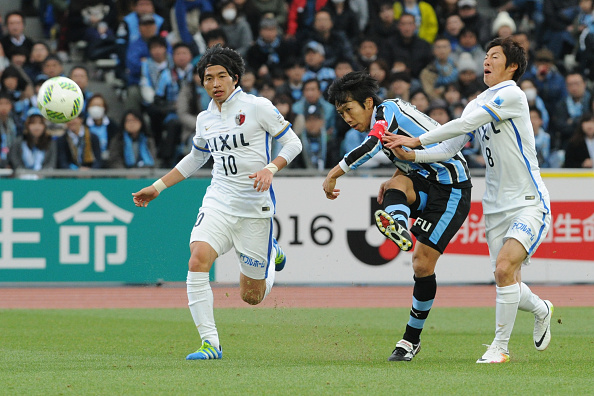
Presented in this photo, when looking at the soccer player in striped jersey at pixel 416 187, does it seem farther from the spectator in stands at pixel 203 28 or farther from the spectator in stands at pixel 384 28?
the spectator in stands at pixel 384 28

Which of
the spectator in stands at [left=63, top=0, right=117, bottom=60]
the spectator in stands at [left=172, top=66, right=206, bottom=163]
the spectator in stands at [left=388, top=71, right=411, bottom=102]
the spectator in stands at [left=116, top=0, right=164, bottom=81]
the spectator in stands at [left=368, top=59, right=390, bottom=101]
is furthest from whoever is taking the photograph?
the spectator in stands at [left=63, top=0, right=117, bottom=60]

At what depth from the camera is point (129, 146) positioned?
15773mm

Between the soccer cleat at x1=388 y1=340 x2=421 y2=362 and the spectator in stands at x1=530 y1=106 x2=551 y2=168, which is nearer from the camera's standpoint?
the soccer cleat at x1=388 y1=340 x2=421 y2=362

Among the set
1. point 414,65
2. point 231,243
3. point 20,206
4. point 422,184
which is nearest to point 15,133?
point 20,206

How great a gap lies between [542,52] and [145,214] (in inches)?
332

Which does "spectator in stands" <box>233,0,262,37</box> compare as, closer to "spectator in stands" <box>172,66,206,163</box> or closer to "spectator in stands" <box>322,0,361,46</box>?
"spectator in stands" <box>322,0,361,46</box>

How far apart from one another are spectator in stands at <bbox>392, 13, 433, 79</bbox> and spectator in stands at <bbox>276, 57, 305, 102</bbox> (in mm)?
2185

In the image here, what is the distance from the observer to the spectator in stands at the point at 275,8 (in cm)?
1900

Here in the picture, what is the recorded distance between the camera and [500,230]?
786cm

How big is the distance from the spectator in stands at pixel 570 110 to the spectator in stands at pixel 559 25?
1942 mm

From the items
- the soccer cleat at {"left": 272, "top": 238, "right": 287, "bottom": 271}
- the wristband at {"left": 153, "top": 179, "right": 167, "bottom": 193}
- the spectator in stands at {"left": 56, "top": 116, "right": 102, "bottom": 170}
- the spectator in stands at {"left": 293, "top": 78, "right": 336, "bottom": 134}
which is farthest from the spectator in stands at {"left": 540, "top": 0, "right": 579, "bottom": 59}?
the wristband at {"left": 153, "top": 179, "right": 167, "bottom": 193}

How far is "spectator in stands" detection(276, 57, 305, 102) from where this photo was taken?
17016mm

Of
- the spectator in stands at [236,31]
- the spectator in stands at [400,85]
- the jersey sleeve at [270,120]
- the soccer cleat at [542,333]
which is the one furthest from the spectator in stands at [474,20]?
the soccer cleat at [542,333]

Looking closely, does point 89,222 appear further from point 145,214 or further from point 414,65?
point 414,65
